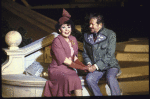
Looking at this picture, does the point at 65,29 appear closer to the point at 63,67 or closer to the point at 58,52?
the point at 58,52

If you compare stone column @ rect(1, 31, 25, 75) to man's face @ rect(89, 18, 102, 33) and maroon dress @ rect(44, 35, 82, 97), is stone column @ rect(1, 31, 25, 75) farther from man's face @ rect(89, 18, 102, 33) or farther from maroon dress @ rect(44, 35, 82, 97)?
man's face @ rect(89, 18, 102, 33)

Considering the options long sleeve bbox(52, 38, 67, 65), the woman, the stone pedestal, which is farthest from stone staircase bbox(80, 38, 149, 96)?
the stone pedestal

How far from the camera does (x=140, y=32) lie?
23.4 feet

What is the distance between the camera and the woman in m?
3.36

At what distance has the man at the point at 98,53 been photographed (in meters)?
3.53

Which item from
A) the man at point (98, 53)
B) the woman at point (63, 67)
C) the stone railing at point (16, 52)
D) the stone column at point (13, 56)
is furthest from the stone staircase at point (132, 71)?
the stone column at point (13, 56)

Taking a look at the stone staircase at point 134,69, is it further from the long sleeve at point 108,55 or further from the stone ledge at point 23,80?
the stone ledge at point 23,80

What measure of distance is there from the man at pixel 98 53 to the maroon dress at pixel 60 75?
29 centimetres

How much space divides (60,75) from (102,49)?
93 centimetres

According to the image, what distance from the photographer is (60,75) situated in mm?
3422

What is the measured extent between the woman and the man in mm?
223

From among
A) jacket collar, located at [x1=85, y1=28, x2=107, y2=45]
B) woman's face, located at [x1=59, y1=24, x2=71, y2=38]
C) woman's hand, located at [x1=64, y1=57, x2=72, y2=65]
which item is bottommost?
woman's hand, located at [x1=64, y1=57, x2=72, y2=65]

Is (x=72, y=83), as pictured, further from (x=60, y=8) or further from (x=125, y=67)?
(x=60, y=8)

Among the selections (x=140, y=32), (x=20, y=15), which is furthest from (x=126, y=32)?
(x=20, y=15)
